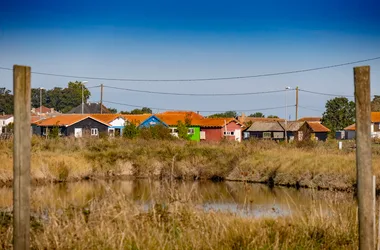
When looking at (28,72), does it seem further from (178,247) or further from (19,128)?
(178,247)

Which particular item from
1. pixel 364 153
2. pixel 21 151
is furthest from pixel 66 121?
pixel 364 153

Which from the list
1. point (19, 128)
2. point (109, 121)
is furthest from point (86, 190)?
point (109, 121)

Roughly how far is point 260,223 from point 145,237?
2.21m

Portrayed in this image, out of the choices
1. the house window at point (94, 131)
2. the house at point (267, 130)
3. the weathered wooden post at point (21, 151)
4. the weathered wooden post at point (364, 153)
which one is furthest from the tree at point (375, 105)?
the weathered wooden post at point (21, 151)

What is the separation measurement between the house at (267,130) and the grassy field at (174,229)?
63278 mm

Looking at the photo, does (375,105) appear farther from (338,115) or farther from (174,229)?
(174,229)

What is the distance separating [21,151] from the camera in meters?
6.01

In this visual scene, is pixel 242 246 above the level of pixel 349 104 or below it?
below

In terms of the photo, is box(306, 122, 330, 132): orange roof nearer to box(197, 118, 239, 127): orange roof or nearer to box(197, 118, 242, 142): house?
box(197, 118, 242, 142): house

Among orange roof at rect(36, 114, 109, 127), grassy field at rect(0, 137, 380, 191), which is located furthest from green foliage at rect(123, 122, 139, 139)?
orange roof at rect(36, 114, 109, 127)

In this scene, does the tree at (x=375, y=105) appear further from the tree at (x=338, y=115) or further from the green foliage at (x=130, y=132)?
the green foliage at (x=130, y=132)

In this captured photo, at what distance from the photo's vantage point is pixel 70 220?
8.58 m

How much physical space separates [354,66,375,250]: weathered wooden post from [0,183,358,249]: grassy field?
1576 mm

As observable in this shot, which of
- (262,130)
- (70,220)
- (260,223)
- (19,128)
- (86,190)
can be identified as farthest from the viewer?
(262,130)
